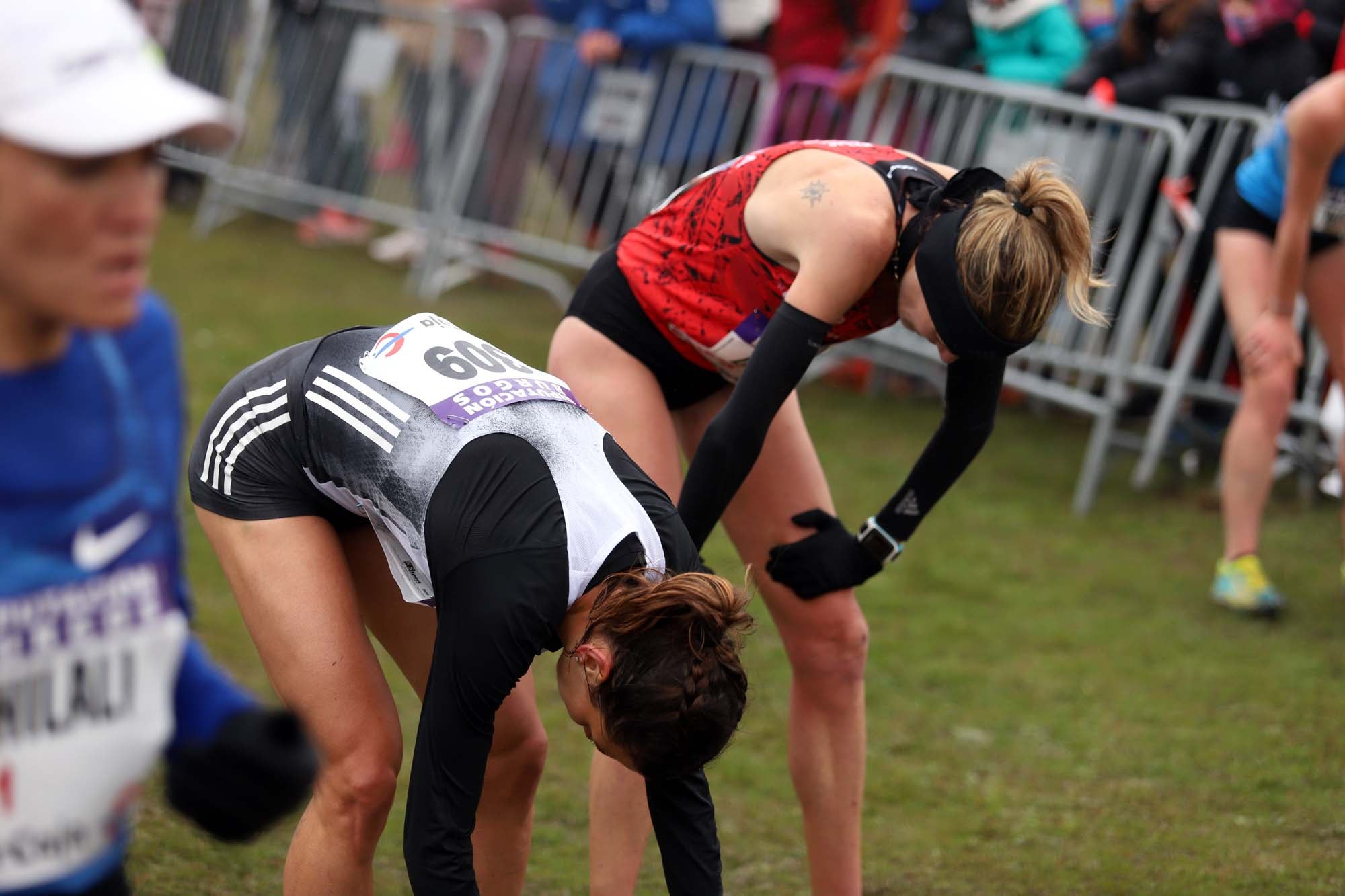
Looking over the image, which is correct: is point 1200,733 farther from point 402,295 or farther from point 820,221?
point 402,295

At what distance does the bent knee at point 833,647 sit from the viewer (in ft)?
10.9

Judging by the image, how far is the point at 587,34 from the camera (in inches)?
327

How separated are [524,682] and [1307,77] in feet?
16.6

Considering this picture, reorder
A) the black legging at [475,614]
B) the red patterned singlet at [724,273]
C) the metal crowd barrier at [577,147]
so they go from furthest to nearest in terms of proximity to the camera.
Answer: the metal crowd barrier at [577,147]
the red patterned singlet at [724,273]
the black legging at [475,614]

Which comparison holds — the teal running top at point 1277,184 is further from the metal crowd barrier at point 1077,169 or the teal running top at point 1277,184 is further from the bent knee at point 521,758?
the bent knee at point 521,758

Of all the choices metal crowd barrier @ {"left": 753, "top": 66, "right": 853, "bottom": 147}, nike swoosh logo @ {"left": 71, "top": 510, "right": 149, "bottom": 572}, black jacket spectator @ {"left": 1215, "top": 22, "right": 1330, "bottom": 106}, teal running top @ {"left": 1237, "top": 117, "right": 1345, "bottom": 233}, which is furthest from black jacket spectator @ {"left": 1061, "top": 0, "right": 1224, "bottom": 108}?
nike swoosh logo @ {"left": 71, "top": 510, "right": 149, "bottom": 572}

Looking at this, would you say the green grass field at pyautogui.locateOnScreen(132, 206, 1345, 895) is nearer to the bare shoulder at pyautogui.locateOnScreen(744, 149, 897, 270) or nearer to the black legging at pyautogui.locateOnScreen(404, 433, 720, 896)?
the black legging at pyautogui.locateOnScreen(404, 433, 720, 896)

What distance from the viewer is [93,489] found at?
5.12 ft

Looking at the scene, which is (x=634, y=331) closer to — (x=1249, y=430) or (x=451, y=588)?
(x=451, y=588)

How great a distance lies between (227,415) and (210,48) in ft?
26.3

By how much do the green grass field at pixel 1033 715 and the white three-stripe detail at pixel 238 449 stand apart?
1185mm

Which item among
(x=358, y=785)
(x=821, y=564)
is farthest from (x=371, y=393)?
(x=821, y=564)

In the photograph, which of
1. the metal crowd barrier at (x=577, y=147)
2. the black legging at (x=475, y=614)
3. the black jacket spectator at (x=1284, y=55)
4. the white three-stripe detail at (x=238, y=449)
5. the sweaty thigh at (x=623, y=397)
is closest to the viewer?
the black legging at (x=475, y=614)

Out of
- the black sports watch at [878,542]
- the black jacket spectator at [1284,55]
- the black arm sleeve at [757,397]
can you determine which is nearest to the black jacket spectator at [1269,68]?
the black jacket spectator at [1284,55]
